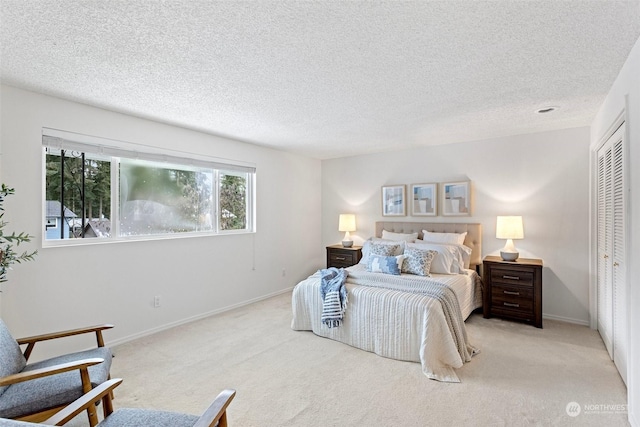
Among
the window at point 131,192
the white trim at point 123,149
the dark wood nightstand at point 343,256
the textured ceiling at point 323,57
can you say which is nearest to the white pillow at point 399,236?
the dark wood nightstand at point 343,256

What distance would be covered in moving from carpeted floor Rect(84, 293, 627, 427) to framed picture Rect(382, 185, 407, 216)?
7.15 ft

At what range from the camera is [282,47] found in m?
1.96

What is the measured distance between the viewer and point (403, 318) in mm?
2785

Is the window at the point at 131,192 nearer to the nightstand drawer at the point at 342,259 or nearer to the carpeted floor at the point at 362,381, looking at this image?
the carpeted floor at the point at 362,381

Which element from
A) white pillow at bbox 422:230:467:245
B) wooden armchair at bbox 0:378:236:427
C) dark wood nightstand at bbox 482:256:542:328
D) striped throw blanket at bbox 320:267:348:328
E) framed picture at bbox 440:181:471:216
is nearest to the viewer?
wooden armchair at bbox 0:378:236:427

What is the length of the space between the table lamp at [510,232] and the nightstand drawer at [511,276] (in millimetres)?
206

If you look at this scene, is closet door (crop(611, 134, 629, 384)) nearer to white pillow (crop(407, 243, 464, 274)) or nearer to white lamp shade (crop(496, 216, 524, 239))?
white lamp shade (crop(496, 216, 524, 239))

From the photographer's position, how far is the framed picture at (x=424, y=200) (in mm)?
4723

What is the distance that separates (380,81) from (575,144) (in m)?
2.95

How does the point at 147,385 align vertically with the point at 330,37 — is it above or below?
below

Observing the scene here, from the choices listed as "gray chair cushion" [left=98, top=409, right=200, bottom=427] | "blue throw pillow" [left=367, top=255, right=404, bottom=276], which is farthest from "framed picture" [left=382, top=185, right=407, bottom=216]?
"gray chair cushion" [left=98, top=409, right=200, bottom=427]

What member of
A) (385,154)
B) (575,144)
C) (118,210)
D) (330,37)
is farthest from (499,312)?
(118,210)

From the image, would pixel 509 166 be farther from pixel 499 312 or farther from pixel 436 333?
pixel 436 333

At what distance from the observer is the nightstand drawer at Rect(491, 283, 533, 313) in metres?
3.62
